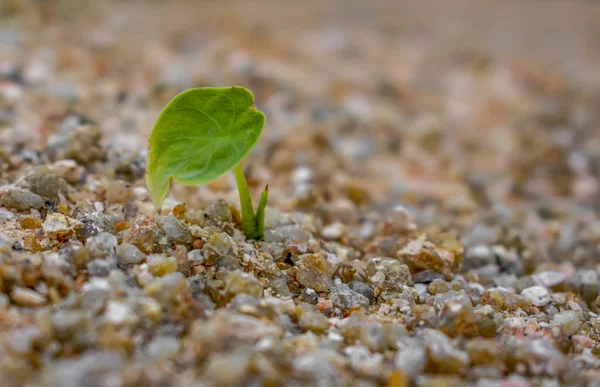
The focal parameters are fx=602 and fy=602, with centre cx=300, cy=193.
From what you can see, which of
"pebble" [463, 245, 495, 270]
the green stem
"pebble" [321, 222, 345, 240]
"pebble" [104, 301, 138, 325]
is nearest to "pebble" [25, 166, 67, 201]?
the green stem

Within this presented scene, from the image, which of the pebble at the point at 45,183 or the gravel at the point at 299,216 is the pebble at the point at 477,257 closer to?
the gravel at the point at 299,216

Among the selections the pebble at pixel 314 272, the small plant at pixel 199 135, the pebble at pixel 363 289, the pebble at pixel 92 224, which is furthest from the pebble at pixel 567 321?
the pebble at pixel 92 224

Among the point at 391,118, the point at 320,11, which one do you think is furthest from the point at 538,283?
the point at 320,11

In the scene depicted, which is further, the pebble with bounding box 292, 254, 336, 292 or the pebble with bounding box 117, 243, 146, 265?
the pebble with bounding box 292, 254, 336, 292

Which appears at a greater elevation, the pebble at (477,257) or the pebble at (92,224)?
the pebble at (477,257)

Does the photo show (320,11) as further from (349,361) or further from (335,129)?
(349,361)

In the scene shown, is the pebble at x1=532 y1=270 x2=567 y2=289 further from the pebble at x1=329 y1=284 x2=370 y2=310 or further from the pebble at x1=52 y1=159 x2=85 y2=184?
the pebble at x1=52 y1=159 x2=85 y2=184
